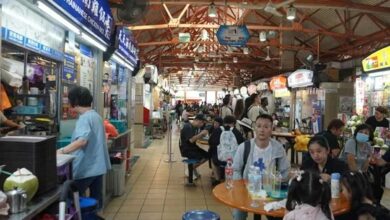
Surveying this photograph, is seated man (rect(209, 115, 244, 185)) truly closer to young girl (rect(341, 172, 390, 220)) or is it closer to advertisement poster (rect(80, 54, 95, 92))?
advertisement poster (rect(80, 54, 95, 92))

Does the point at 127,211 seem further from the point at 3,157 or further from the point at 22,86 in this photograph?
the point at 3,157

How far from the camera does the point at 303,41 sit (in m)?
17.5

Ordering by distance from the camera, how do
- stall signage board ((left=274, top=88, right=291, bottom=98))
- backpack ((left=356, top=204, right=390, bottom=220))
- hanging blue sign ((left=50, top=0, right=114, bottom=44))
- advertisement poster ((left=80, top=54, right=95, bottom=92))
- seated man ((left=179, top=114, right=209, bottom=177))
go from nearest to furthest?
backpack ((left=356, top=204, right=390, bottom=220))
hanging blue sign ((left=50, top=0, right=114, bottom=44))
advertisement poster ((left=80, top=54, right=95, bottom=92))
seated man ((left=179, top=114, right=209, bottom=177))
stall signage board ((left=274, top=88, right=291, bottom=98))

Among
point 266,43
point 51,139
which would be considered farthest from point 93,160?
point 266,43

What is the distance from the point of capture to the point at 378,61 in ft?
25.3

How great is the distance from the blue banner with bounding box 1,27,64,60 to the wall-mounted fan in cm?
153

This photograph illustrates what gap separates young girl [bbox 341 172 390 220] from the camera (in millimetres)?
2645

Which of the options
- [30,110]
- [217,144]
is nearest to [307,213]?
[30,110]

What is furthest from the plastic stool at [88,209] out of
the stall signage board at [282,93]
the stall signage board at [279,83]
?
the stall signage board at [282,93]

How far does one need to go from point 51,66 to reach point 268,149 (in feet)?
9.57

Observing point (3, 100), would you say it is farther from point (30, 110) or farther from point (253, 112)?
point (253, 112)

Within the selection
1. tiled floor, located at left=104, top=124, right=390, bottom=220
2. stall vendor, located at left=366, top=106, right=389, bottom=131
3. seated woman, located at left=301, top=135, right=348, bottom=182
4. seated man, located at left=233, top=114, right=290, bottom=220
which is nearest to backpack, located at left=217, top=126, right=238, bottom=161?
tiled floor, located at left=104, top=124, right=390, bottom=220

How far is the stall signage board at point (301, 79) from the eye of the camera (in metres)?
12.8

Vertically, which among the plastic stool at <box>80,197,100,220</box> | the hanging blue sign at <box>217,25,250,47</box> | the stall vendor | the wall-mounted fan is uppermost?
the hanging blue sign at <box>217,25,250,47</box>
